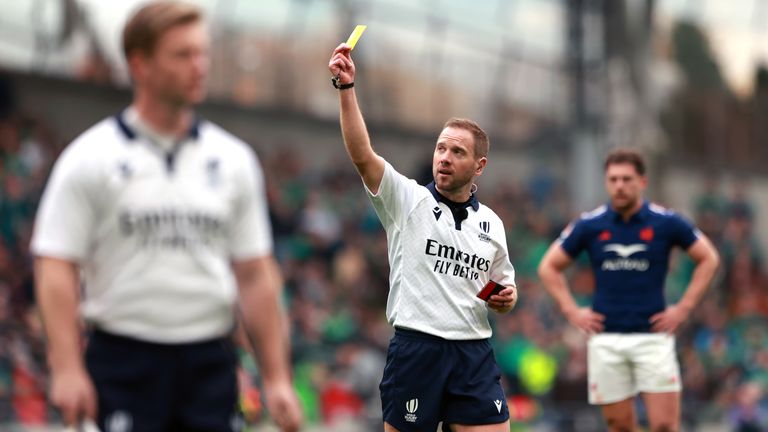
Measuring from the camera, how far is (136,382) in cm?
529

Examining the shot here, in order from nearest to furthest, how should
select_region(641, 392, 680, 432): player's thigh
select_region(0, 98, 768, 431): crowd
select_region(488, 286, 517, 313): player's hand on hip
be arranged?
1. select_region(488, 286, 517, 313): player's hand on hip
2. select_region(641, 392, 680, 432): player's thigh
3. select_region(0, 98, 768, 431): crowd

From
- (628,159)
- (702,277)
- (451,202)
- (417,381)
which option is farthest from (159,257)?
(702,277)

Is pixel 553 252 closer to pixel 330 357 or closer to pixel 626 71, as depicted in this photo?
pixel 330 357

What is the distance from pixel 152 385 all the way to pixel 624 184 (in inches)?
206

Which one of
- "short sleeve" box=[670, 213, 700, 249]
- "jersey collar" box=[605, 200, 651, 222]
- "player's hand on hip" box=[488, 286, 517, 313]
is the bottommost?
"player's hand on hip" box=[488, 286, 517, 313]

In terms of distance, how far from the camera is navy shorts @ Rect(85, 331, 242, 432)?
17.3 feet

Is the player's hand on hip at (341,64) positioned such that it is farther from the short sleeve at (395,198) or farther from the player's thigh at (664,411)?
the player's thigh at (664,411)

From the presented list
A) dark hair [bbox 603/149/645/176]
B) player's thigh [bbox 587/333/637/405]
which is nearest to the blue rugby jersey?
player's thigh [bbox 587/333/637/405]

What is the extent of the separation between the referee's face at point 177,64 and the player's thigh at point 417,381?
97.9 inches

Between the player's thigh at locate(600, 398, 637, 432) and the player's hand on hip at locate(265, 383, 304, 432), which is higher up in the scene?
the player's hand on hip at locate(265, 383, 304, 432)

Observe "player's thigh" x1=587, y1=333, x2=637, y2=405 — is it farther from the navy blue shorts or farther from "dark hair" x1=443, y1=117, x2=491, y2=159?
"dark hair" x1=443, y1=117, x2=491, y2=159

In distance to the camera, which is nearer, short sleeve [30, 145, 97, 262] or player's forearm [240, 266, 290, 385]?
short sleeve [30, 145, 97, 262]

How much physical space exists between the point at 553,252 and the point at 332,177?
1345 centimetres

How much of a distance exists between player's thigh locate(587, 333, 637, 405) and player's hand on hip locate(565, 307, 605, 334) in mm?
64
